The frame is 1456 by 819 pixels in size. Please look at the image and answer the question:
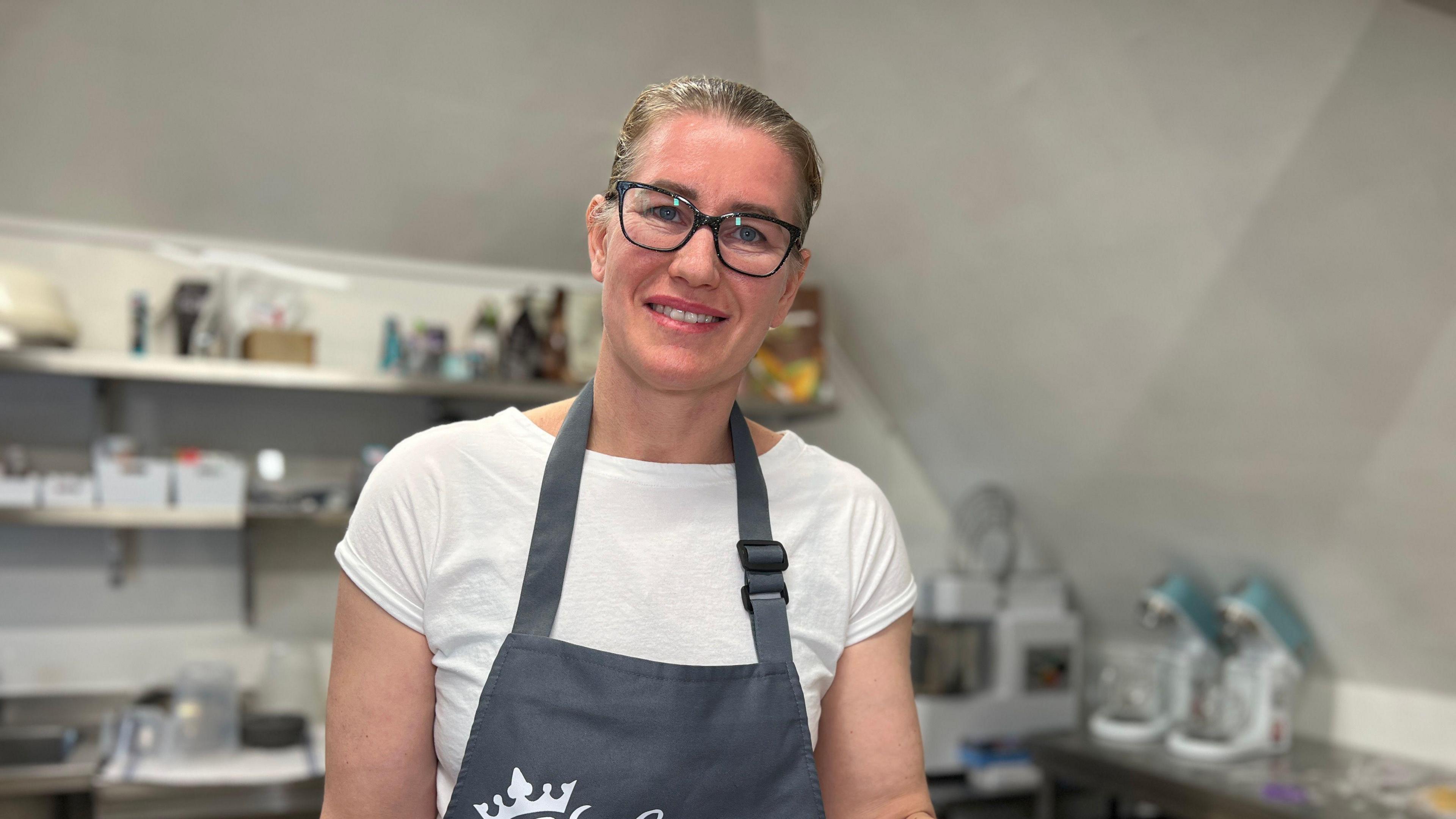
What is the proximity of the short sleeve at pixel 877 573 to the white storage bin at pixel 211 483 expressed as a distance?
2.42 meters

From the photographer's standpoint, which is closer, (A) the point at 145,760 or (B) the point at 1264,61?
(B) the point at 1264,61

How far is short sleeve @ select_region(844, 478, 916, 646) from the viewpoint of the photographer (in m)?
1.10

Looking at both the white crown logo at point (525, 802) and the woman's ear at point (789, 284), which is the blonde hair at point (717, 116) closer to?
the woman's ear at point (789, 284)

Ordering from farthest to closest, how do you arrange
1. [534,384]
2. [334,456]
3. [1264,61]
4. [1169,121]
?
[334,456] → [534,384] → [1169,121] → [1264,61]

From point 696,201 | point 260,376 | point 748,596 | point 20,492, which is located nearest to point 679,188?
point 696,201

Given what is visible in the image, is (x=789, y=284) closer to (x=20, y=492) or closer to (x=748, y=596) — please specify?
(x=748, y=596)

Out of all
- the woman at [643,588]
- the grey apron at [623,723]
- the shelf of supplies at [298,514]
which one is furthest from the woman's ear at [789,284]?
the shelf of supplies at [298,514]

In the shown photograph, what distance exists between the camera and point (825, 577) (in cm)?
108

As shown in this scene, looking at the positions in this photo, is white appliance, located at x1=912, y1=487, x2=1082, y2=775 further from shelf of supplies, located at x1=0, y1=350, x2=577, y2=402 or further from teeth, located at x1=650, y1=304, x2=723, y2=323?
teeth, located at x1=650, y1=304, x2=723, y2=323

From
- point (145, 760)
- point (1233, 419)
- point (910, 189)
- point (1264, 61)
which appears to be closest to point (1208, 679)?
point (1233, 419)

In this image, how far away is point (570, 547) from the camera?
1015 mm

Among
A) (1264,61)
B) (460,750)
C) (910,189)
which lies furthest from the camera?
(910,189)

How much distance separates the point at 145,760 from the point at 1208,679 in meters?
2.96

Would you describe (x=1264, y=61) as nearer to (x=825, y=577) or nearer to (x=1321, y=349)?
(x=1321, y=349)
